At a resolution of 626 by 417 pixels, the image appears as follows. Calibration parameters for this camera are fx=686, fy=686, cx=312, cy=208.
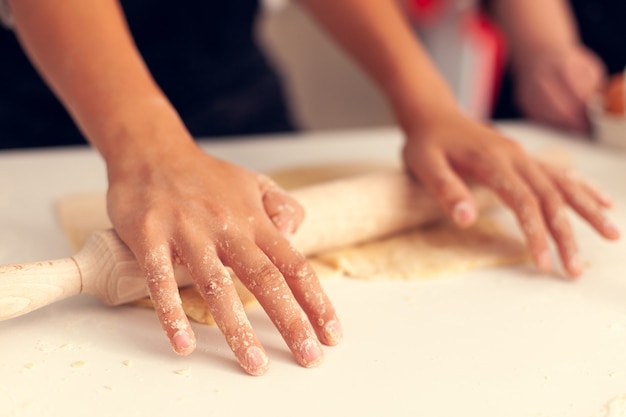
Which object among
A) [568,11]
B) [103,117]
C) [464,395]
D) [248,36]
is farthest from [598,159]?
[103,117]

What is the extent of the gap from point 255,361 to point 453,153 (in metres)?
0.49

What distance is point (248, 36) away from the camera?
1481mm

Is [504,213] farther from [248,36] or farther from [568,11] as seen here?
[568,11]

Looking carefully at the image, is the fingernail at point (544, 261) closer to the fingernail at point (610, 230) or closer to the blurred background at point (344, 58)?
the fingernail at point (610, 230)

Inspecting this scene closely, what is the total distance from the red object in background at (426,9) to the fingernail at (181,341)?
5.93 ft

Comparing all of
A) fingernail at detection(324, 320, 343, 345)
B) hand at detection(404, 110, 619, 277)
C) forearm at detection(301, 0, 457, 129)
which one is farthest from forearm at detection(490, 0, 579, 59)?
fingernail at detection(324, 320, 343, 345)

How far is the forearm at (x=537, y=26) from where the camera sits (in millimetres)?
1632

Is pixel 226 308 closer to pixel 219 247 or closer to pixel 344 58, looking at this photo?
pixel 219 247

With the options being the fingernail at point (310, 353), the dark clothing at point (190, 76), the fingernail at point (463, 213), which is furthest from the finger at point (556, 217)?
the dark clothing at point (190, 76)

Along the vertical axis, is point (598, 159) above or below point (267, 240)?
below

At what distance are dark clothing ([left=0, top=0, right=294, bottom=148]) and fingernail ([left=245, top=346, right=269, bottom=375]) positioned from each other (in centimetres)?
87

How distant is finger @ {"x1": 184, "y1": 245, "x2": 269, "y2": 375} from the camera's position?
0.66 meters

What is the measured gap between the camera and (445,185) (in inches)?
37.7

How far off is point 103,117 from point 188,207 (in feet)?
0.59
